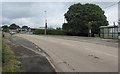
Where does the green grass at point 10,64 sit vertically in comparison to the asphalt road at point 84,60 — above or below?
above

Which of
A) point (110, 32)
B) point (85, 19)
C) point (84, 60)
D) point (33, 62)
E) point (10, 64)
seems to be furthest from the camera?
point (85, 19)

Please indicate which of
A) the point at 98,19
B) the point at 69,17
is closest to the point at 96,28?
the point at 98,19

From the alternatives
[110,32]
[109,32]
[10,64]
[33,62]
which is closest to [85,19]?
[109,32]

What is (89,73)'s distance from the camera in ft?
20.1

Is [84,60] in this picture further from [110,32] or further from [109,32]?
[109,32]

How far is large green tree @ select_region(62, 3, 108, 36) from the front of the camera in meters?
53.5

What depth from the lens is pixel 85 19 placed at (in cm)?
5400

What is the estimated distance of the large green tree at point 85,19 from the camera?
53.5m

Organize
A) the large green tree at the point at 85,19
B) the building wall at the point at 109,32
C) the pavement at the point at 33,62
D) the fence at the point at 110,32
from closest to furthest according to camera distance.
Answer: the pavement at the point at 33,62
the fence at the point at 110,32
the building wall at the point at 109,32
the large green tree at the point at 85,19

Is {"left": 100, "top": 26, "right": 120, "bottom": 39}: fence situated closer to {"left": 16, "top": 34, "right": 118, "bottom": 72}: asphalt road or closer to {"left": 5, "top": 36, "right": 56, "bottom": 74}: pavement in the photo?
{"left": 16, "top": 34, "right": 118, "bottom": 72}: asphalt road

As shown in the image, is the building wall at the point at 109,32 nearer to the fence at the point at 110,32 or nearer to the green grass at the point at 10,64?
the fence at the point at 110,32

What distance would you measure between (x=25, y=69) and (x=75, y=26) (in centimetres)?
4958

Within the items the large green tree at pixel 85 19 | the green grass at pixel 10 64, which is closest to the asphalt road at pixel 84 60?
the green grass at pixel 10 64

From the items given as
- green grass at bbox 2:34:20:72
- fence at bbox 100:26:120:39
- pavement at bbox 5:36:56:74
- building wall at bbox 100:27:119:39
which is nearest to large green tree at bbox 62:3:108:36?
building wall at bbox 100:27:119:39
